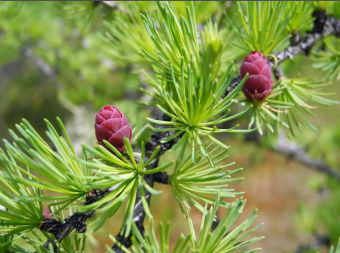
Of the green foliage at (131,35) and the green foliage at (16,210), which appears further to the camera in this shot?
the green foliage at (131,35)

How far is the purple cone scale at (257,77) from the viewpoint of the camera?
278 mm

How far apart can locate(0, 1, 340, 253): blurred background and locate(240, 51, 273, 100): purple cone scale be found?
15 centimetres

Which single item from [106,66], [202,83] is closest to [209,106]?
[202,83]

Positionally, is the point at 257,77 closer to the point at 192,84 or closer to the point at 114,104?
the point at 192,84

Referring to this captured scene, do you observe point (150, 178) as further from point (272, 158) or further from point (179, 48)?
point (272, 158)

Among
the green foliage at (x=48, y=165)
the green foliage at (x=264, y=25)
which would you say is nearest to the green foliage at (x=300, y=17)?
the green foliage at (x=264, y=25)

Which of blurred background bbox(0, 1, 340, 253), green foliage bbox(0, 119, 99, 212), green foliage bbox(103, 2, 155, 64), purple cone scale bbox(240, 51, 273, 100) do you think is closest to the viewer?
green foliage bbox(0, 119, 99, 212)

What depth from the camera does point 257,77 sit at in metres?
0.28

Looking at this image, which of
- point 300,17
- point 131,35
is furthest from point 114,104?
point 300,17

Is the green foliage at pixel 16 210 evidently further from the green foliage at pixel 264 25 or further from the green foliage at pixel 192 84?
the green foliage at pixel 264 25

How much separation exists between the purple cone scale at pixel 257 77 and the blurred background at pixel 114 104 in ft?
0.48

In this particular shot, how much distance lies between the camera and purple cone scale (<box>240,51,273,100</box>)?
278mm

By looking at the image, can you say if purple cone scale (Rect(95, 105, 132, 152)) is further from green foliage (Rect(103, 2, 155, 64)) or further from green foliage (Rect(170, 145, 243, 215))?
green foliage (Rect(103, 2, 155, 64))

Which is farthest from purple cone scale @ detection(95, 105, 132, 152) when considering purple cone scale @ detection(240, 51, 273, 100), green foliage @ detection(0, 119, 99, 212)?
purple cone scale @ detection(240, 51, 273, 100)
